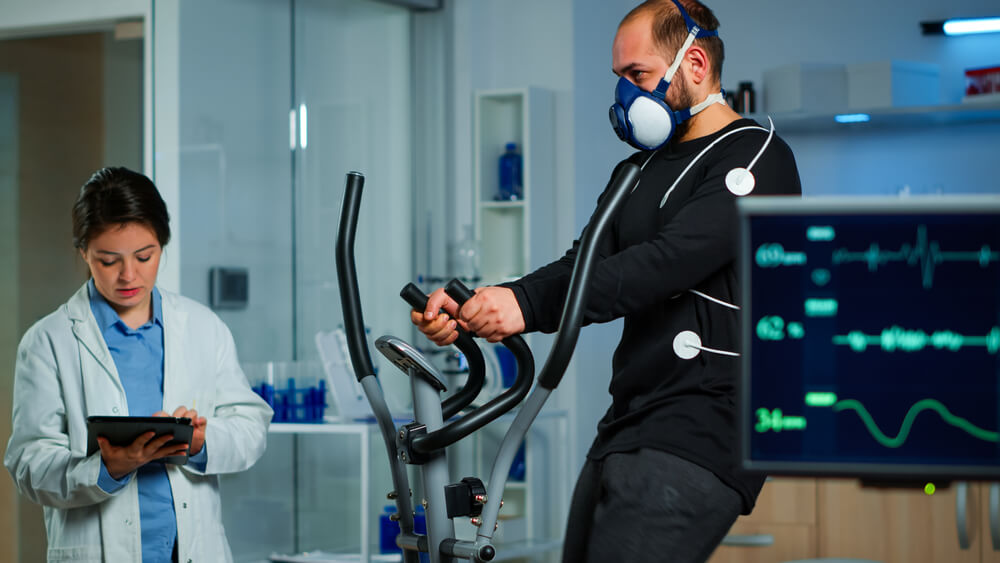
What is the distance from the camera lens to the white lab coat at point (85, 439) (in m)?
2.00

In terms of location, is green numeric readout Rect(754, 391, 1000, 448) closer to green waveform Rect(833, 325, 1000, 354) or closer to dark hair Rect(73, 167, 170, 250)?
green waveform Rect(833, 325, 1000, 354)

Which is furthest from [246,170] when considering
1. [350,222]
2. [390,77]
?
[350,222]

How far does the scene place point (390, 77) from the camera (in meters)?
4.44

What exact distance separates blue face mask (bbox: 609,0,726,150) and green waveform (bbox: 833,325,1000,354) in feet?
2.04

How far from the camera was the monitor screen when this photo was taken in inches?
37.8

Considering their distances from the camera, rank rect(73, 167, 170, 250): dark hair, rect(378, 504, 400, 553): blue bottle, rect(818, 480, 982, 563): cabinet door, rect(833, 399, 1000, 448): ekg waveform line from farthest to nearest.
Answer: rect(378, 504, 400, 553): blue bottle, rect(818, 480, 982, 563): cabinet door, rect(73, 167, 170, 250): dark hair, rect(833, 399, 1000, 448): ekg waveform line

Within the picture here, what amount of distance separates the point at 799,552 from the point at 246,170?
2355 millimetres

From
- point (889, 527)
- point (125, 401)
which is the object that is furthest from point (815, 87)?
point (125, 401)

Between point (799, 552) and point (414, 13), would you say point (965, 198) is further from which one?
point (414, 13)

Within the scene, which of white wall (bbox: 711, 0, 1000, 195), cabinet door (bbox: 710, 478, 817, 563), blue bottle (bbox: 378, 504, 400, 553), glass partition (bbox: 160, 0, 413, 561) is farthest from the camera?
white wall (bbox: 711, 0, 1000, 195)

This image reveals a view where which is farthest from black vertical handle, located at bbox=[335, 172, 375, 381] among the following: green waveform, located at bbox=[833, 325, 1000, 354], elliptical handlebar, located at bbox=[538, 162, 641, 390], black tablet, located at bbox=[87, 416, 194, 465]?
green waveform, located at bbox=[833, 325, 1000, 354]

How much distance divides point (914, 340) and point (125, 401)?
5.20 ft

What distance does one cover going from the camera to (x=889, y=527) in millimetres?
3699

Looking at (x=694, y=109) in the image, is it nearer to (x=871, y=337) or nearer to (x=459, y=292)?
(x=459, y=292)
